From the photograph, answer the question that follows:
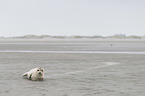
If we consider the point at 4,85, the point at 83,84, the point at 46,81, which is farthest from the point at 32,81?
the point at 83,84

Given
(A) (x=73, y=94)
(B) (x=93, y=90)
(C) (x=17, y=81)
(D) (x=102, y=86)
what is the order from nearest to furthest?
(A) (x=73, y=94) → (B) (x=93, y=90) → (D) (x=102, y=86) → (C) (x=17, y=81)

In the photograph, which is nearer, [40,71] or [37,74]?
[40,71]

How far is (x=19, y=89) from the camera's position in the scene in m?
7.71

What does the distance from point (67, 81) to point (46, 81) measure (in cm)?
75

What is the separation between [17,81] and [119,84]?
11.7ft

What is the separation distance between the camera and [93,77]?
994 cm

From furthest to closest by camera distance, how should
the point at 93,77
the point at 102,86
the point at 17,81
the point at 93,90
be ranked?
1. the point at 93,77
2. the point at 17,81
3. the point at 102,86
4. the point at 93,90

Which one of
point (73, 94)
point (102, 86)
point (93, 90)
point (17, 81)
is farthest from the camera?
point (17, 81)

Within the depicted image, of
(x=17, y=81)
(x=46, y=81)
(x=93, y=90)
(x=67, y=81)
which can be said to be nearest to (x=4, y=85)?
(x=17, y=81)

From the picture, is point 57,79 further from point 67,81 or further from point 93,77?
point 93,77

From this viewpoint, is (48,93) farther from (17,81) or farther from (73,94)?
(17,81)

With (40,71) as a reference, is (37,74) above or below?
below

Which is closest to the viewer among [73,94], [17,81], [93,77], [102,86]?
[73,94]

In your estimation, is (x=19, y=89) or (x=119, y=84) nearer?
(x=19, y=89)
